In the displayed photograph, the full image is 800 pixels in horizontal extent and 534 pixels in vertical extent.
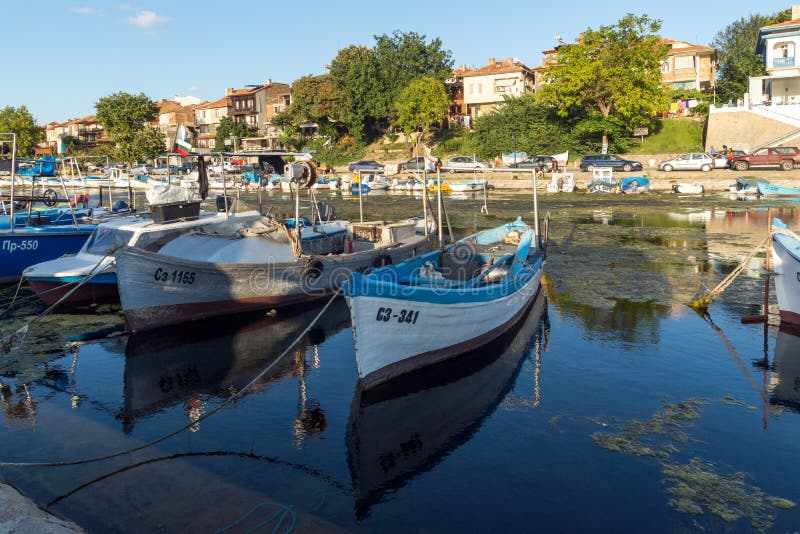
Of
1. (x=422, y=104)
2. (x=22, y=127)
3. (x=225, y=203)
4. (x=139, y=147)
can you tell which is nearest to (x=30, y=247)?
(x=225, y=203)

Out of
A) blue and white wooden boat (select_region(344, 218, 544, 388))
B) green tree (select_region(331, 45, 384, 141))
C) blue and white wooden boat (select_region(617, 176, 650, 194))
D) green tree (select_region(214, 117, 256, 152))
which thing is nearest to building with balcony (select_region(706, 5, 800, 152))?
blue and white wooden boat (select_region(617, 176, 650, 194))

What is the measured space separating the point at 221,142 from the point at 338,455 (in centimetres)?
9705

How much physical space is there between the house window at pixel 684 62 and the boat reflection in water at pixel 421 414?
220 feet

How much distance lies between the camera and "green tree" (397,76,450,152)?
2835 inches

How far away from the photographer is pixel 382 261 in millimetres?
19781

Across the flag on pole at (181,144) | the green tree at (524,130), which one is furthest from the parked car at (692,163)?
the flag on pole at (181,144)

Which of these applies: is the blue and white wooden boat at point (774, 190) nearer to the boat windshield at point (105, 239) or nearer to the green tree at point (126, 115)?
the boat windshield at point (105, 239)

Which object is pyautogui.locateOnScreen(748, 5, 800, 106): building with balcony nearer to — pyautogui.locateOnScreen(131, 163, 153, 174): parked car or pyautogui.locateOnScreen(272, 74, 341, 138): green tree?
pyautogui.locateOnScreen(272, 74, 341, 138): green tree

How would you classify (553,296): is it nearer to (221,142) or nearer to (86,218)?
(86,218)

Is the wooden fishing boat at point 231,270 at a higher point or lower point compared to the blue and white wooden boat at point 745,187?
lower

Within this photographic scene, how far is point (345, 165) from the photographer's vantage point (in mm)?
78938

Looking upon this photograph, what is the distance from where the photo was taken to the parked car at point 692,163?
50.2 meters

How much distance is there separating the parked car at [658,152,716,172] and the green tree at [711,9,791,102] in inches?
755

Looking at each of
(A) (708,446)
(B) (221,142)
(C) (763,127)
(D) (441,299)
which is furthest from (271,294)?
(B) (221,142)
